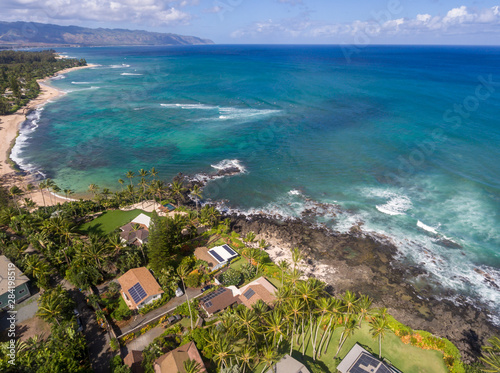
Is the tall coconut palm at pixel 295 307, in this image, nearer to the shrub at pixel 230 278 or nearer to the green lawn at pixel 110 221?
the shrub at pixel 230 278

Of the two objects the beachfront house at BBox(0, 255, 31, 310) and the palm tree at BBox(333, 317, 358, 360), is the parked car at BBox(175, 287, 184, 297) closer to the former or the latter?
the beachfront house at BBox(0, 255, 31, 310)

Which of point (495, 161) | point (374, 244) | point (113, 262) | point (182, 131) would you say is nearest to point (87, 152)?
point (182, 131)

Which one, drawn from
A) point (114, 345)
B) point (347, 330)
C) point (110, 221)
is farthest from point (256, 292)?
point (110, 221)

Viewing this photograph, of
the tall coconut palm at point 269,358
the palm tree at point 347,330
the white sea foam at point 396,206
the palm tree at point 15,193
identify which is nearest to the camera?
the tall coconut palm at point 269,358

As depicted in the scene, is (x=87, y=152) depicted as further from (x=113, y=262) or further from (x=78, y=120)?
(x=113, y=262)

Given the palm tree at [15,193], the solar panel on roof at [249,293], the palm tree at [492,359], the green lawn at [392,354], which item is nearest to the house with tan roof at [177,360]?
the green lawn at [392,354]

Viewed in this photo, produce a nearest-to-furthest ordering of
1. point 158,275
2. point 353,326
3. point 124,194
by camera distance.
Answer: point 353,326 → point 158,275 → point 124,194
